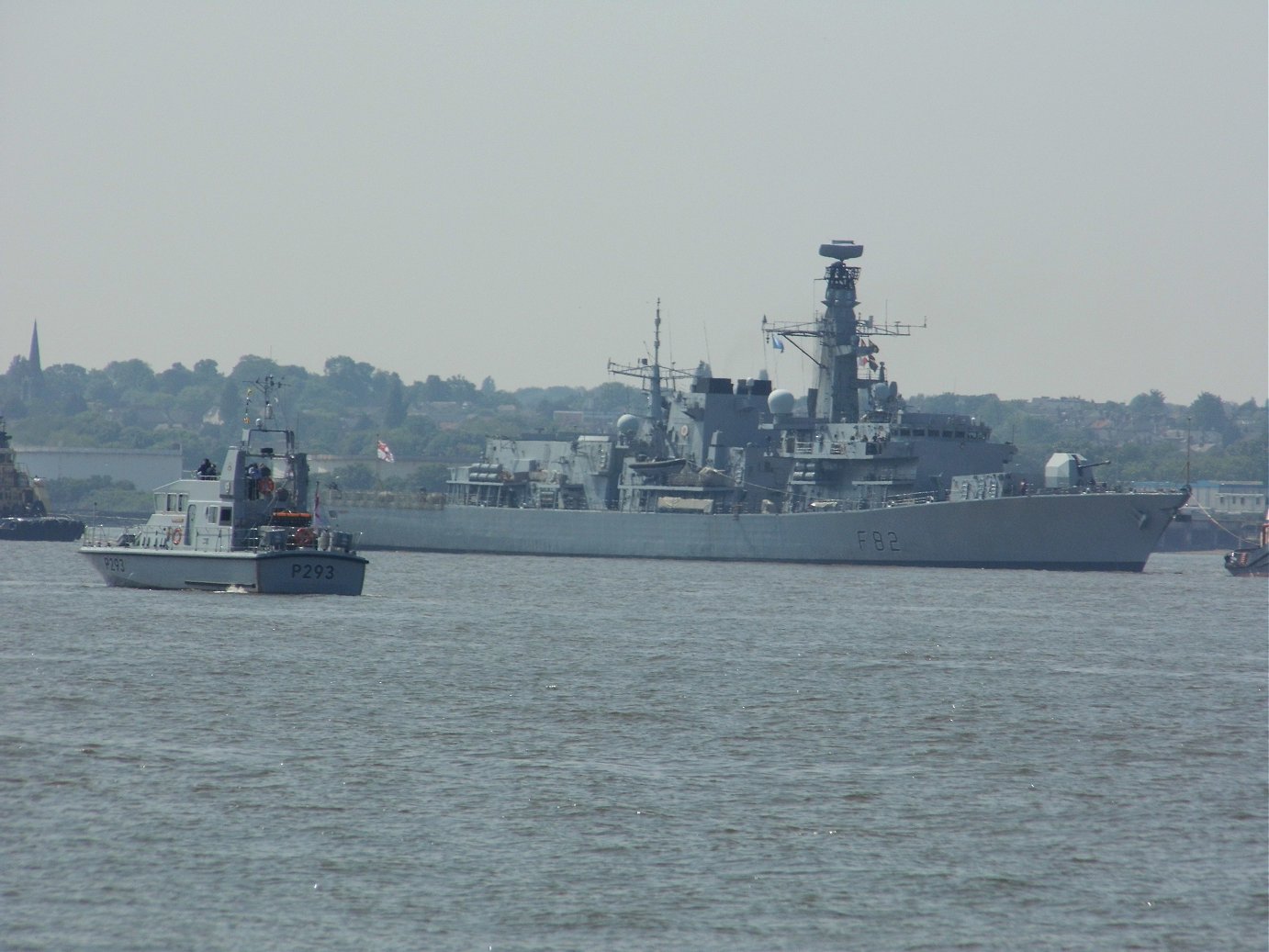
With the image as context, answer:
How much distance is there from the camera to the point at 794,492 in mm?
70250

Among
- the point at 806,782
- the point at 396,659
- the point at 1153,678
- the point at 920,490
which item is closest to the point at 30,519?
the point at 920,490

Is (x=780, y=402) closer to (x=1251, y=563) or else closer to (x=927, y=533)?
(x=927, y=533)

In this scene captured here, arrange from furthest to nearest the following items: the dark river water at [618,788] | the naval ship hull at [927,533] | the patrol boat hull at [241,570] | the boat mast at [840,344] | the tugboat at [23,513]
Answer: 1. the tugboat at [23,513]
2. the boat mast at [840,344]
3. the naval ship hull at [927,533]
4. the patrol boat hull at [241,570]
5. the dark river water at [618,788]

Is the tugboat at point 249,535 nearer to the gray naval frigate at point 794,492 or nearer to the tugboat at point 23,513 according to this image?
the gray naval frigate at point 794,492

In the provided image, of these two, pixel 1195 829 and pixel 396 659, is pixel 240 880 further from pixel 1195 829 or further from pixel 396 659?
pixel 396 659

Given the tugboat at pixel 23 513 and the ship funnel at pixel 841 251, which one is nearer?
the ship funnel at pixel 841 251

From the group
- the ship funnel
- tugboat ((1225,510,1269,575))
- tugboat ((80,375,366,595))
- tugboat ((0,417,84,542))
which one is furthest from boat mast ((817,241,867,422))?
tugboat ((0,417,84,542))

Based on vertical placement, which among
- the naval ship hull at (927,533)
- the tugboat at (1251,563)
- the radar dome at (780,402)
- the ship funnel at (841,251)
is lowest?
the tugboat at (1251,563)

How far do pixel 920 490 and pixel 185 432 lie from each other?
442 feet

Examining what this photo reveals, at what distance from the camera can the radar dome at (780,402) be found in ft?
244

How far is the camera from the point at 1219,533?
125500mm

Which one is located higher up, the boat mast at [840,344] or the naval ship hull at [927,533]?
the boat mast at [840,344]

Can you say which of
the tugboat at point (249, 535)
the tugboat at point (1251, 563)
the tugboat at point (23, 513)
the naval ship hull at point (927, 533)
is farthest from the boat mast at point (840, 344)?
the tugboat at point (23, 513)

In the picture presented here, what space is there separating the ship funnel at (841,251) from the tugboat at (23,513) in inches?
1829
